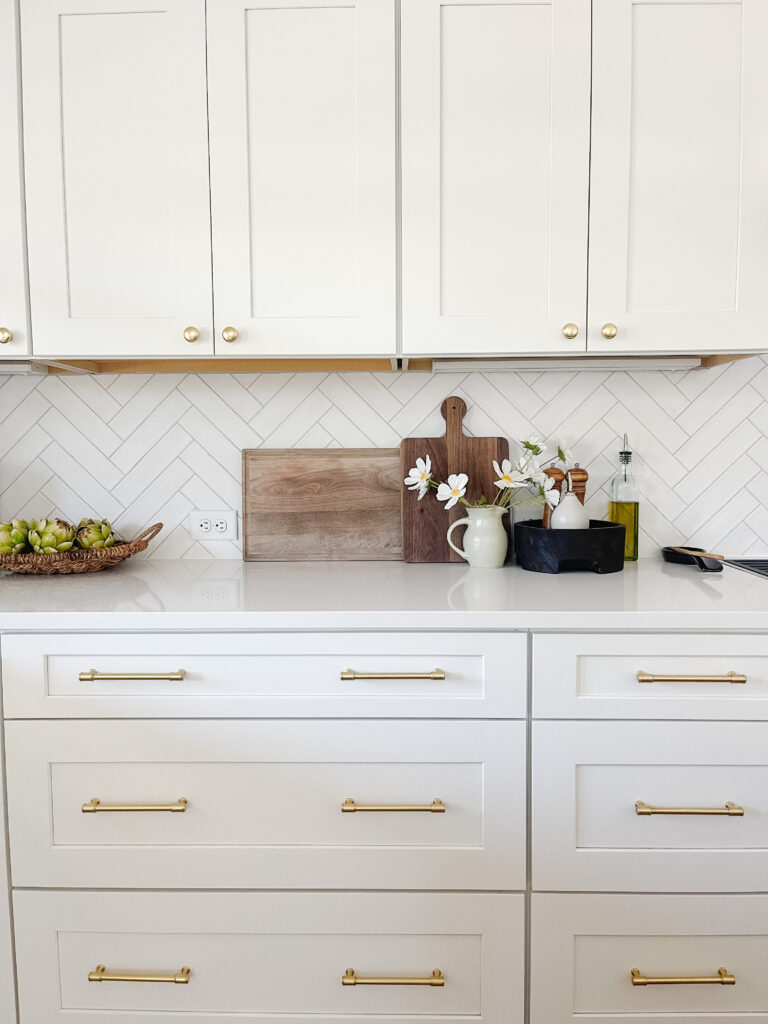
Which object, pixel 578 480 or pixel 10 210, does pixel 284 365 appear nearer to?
pixel 10 210

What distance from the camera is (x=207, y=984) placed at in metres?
1.58

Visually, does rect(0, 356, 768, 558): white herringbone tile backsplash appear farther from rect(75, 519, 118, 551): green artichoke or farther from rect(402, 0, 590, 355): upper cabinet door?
rect(402, 0, 590, 355): upper cabinet door

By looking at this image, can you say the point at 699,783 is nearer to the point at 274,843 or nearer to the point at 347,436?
the point at 274,843

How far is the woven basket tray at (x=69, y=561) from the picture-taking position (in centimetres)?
188

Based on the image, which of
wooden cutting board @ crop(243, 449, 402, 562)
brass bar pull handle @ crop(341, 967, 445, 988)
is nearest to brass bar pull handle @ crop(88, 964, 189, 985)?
brass bar pull handle @ crop(341, 967, 445, 988)

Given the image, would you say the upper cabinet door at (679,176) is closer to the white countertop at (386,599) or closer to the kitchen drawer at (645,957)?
the white countertop at (386,599)

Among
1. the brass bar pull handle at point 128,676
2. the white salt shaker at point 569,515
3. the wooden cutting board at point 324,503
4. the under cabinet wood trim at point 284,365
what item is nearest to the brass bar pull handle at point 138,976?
the brass bar pull handle at point 128,676

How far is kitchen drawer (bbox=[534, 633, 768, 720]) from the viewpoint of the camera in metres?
1.52

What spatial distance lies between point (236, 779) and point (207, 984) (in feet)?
1.39

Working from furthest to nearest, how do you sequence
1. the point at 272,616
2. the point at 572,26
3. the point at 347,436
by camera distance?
the point at 347,436, the point at 572,26, the point at 272,616

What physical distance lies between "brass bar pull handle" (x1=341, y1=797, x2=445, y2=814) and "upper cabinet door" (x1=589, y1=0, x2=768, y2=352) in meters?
1.03

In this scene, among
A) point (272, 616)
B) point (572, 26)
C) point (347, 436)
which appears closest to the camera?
point (272, 616)

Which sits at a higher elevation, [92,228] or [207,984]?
[92,228]

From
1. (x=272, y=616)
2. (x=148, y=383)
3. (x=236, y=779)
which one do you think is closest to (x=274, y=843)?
(x=236, y=779)
